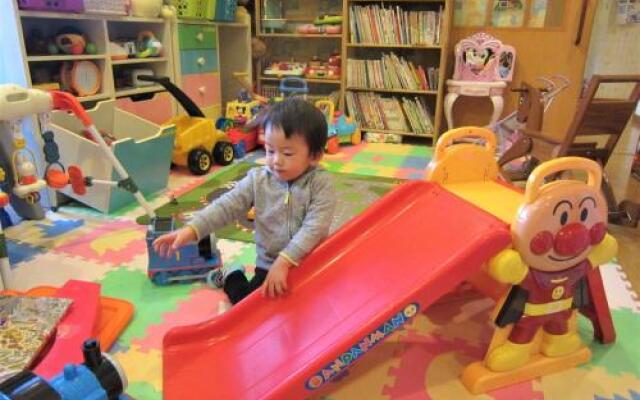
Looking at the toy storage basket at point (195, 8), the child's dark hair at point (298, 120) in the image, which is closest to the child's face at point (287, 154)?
the child's dark hair at point (298, 120)

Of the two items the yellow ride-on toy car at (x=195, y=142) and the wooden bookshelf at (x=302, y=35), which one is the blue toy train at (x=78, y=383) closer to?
the yellow ride-on toy car at (x=195, y=142)

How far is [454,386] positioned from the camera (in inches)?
48.0

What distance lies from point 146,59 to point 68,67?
533 millimetres

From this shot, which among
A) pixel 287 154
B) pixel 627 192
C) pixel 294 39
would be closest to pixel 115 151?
pixel 287 154

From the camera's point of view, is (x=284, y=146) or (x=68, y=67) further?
(x=68, y=67)

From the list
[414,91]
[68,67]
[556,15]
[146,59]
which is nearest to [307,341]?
[68,67]

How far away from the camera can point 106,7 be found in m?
2.52

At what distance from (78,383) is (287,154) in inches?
28.7

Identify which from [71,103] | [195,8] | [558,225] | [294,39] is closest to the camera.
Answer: [558,225]

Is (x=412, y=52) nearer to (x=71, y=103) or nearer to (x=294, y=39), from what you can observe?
(x=294, y=39)

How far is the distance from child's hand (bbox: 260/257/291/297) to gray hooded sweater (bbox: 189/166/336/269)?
2 cm

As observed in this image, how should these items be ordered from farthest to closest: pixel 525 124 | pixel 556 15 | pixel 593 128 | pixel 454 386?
pixel 556 15 < pixel 525 124 < pixel 593 128 < pixel 454 386

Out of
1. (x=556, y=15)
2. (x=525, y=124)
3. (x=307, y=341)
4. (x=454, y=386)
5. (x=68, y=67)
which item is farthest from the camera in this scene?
(x=556, y=15)

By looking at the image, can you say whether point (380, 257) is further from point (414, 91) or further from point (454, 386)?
point (414, 91)
